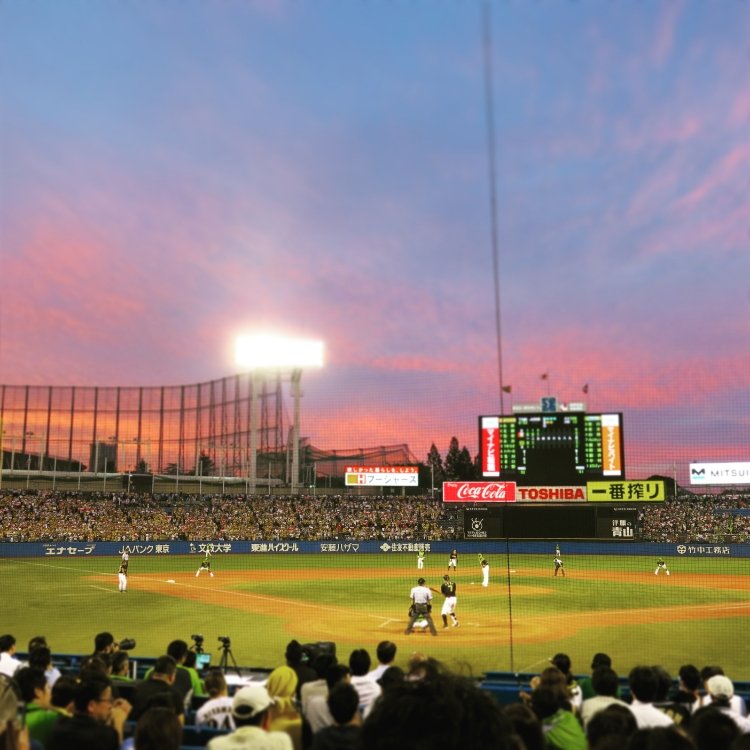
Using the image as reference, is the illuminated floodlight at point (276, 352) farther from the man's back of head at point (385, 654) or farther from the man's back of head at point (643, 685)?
the man's back of head at point (643, 685)

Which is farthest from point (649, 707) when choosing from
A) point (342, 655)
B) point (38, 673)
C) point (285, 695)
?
point (342, 655)

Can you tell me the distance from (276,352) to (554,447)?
3996 centimetres

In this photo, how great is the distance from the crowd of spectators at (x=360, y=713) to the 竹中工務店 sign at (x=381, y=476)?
57.7 metres

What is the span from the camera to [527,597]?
3055cm

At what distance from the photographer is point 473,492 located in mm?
53562

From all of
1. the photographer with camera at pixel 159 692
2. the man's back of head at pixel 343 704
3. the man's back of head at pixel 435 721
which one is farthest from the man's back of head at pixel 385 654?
the man's back of head at pixel 435 721

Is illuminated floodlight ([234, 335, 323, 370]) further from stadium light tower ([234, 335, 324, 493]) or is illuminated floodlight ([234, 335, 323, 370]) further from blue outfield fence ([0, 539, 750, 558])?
blue outfield fence ([0, 539, 750, 558])

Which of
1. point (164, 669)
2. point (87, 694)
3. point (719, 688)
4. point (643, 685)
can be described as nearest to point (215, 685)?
point (164, 669)

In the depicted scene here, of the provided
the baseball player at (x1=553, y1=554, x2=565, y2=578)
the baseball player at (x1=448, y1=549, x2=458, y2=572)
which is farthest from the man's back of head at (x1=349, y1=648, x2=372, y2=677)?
the baseball player at (x1=553, y1=554, x2=565, y2=578)

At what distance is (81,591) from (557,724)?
31026 mm

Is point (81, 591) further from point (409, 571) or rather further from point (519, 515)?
point (519, 515)

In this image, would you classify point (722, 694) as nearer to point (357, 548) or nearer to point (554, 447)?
point (554, 447)

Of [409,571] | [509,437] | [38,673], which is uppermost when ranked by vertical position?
[509,437]

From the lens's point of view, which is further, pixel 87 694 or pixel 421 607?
pixel 421 607
